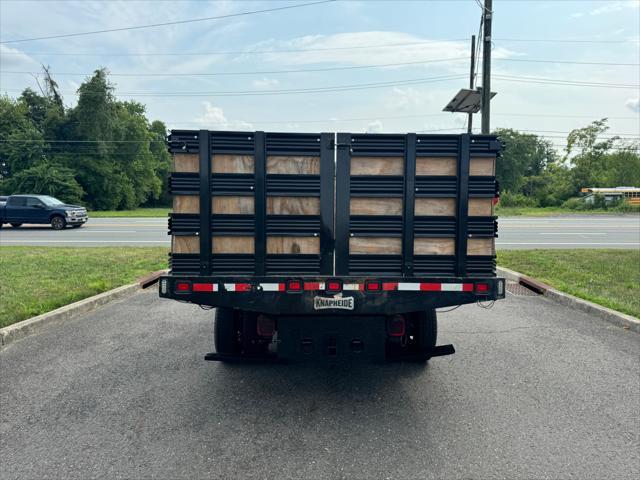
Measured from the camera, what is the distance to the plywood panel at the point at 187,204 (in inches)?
134

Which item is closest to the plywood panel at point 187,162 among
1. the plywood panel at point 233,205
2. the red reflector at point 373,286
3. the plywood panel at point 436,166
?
the plywood panel at point 233,205

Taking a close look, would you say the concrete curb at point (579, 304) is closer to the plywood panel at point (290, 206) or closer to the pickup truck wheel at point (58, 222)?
the plywood panel at point (290, 206)

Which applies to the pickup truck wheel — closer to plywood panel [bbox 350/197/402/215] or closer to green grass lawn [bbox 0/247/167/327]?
green grass lawn [bbox 0/247/167/327]

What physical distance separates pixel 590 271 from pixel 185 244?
29.9 feet

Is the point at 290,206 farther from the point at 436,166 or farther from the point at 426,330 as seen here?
the point at 426,330

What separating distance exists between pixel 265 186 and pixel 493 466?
246cm

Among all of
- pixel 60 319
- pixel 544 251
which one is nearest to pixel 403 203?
pixel 60 319

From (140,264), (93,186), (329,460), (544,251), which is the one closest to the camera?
(329,460)

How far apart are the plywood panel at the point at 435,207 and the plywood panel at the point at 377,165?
0.95 feet

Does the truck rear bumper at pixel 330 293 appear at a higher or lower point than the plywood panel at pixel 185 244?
lower

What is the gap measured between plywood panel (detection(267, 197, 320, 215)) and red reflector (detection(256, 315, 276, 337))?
107cm

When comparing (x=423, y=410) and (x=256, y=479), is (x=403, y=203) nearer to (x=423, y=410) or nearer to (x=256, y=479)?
(x=423, y=410)

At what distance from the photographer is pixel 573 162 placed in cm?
5394

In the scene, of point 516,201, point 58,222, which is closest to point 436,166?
point 58,222
